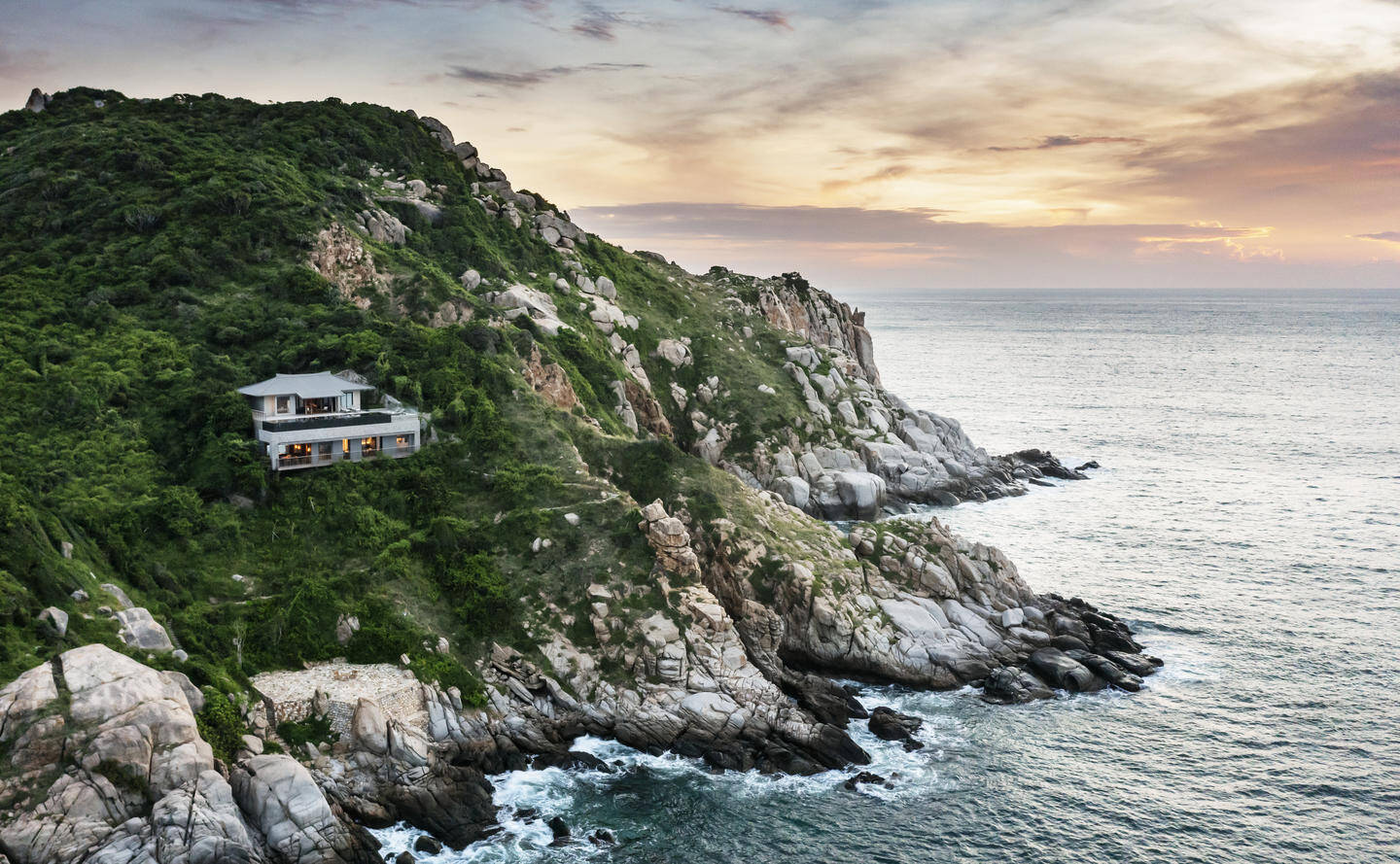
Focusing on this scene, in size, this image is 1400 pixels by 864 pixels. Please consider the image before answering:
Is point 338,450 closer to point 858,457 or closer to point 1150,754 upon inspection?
point 1150,754

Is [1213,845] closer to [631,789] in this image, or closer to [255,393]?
[631,789]

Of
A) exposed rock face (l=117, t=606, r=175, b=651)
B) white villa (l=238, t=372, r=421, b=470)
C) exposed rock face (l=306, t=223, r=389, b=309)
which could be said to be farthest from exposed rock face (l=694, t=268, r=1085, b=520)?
exposed rock face (l=117, t=606, r=175, b=651)

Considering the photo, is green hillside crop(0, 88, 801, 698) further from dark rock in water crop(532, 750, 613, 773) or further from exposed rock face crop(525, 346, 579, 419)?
dark rock in water crop(532, 750, 613, 773)

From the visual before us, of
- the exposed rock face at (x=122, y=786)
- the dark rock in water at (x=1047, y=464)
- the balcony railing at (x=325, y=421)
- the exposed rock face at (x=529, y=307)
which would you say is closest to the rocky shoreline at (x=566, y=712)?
the exposed rock face at (x=122, y=786)

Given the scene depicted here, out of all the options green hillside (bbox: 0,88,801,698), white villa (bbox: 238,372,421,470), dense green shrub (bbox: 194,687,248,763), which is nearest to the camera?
dense green shrub (bbox: 194,687,248,763)

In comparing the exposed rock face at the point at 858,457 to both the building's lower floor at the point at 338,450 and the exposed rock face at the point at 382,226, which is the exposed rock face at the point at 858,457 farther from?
the exposed rock face at the point at 382,226

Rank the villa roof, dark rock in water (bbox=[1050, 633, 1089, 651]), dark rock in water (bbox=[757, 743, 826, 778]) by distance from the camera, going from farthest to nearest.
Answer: the villa roof, dark rock in water (bbox=[1050, 633, 1089, 651]), dark rock in water (bbox=[757, 743, 826, 778])

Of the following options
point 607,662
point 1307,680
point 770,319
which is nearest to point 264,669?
point 607,662
